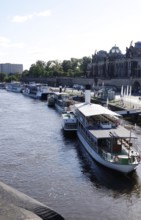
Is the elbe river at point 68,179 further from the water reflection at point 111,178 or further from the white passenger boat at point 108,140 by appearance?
the white passenger boat at point 108,140

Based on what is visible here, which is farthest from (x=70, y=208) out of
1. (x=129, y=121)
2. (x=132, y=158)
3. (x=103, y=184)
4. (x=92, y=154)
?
(x=129, y=121)

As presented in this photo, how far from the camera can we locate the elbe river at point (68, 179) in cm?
3058

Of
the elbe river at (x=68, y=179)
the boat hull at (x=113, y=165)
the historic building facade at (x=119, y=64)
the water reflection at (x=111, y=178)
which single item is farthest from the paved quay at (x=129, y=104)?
the historic building facade at (x=119, y=64)

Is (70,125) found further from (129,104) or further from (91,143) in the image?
(129,104)

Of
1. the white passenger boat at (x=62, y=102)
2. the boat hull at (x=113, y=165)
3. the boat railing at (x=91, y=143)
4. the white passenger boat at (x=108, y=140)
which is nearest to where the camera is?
the boat hull at (x=113, y=165)

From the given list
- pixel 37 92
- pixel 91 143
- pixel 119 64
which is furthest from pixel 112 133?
pixel 119 64

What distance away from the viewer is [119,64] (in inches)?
6737

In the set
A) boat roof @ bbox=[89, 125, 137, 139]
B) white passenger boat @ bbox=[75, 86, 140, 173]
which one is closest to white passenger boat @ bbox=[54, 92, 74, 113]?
white passenger boat @ bbox=[75, 86, 140, 173]

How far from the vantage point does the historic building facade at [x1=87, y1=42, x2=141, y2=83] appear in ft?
513

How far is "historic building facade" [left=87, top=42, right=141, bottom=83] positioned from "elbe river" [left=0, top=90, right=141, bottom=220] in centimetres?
10282

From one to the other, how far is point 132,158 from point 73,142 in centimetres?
1801

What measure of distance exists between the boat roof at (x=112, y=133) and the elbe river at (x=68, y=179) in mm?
2892

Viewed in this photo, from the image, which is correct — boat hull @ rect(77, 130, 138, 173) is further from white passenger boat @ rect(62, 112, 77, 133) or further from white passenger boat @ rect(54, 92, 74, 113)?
white passenger boat @ rect(54, 92, 74, 113)

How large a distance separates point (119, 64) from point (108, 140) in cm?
13115
